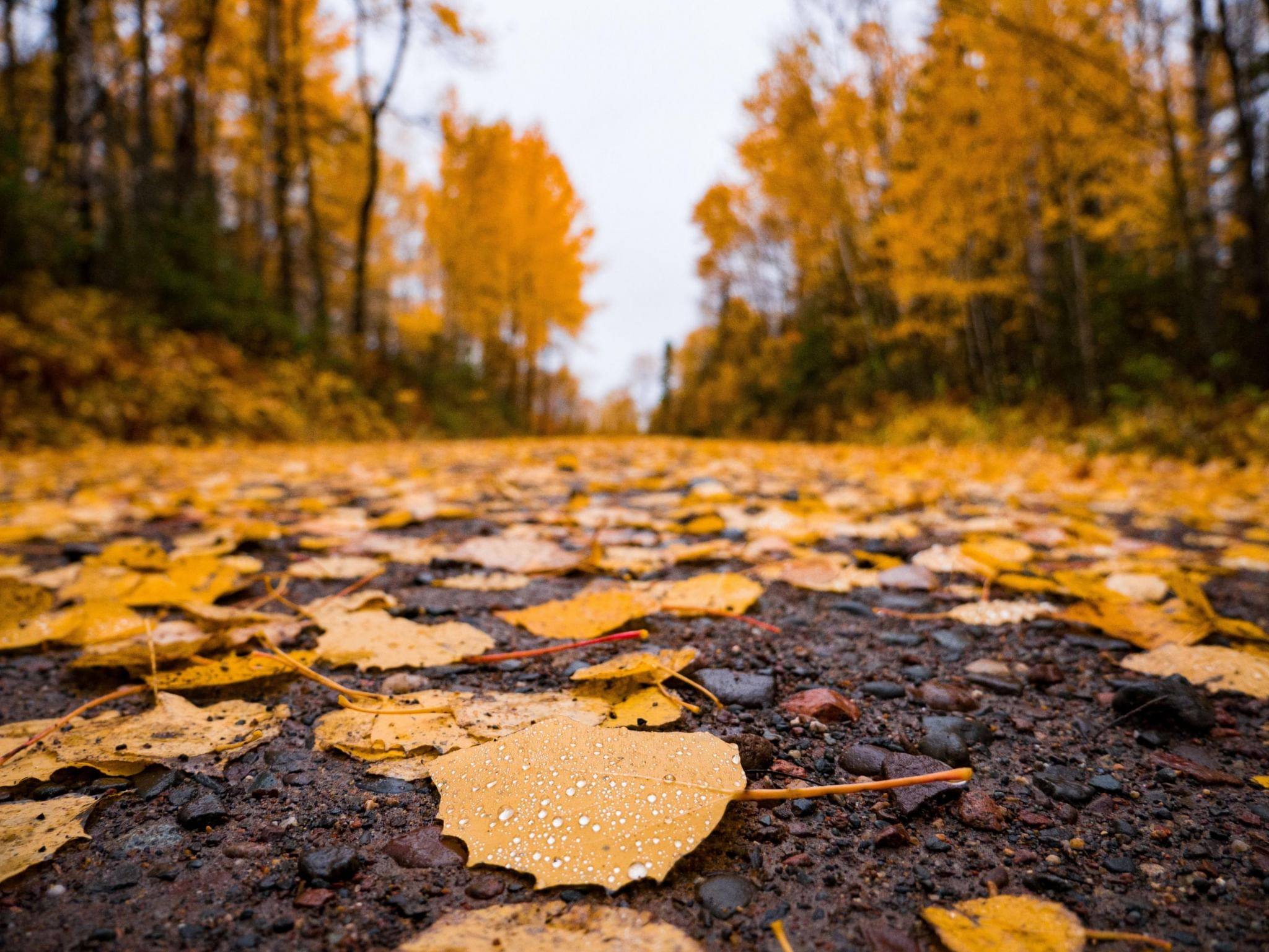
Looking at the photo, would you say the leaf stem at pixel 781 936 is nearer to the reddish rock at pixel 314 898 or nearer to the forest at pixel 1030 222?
the reddish rock at pixel 314 898

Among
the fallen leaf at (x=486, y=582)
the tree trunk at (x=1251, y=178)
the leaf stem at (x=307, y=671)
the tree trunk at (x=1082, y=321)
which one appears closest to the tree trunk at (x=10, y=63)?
the fallen leaf at (x=486, y=582)

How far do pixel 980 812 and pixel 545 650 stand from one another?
1.93 feet

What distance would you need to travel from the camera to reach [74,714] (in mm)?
717

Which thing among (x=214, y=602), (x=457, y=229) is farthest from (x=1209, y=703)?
(x=457, y=229)

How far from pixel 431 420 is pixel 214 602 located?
960cm

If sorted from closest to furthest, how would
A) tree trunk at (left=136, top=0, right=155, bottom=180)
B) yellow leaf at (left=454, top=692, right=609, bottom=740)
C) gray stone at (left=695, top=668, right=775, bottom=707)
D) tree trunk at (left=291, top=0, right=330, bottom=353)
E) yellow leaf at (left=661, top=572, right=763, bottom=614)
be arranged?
yellow leaf at (left=454, top=692, right=609, bottom=740) < gray stone at (left=695, top=668, right=775, bottom=707) < yellow leaf at (left=661, top=572, right=763, bottom=614) < tree trunk at (left=136, top=0, right=155, bottom=180) < tree trunk at (left=291, top=0, right=330, bottom=353)

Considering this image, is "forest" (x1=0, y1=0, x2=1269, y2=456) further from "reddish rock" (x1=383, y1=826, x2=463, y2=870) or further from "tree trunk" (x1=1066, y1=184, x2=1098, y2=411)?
"reddish rock" (x1=383, y1=826, x2=463, y2=870)

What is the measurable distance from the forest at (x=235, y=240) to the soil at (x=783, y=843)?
18.7ft

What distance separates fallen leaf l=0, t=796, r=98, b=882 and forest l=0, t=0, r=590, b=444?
5607 millimetres

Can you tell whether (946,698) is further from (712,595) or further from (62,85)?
(62,85)

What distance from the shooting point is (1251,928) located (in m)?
0.46

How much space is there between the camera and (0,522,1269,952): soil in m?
0.46

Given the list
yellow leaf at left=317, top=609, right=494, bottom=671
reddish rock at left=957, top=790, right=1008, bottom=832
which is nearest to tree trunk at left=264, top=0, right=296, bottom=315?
yellow leaf at left=317, top=609, right=494, bottom=671

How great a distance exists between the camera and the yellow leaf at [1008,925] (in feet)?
1.43
